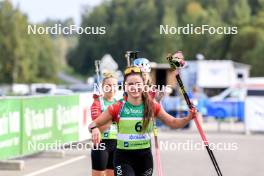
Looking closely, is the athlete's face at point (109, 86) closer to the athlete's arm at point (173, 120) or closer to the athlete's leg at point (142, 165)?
the athlete's arm at point (173, 120)

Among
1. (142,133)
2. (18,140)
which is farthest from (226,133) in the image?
(142,133)

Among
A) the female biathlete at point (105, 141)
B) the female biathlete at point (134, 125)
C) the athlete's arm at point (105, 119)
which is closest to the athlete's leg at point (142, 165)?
the female biathlete at point (134, 125)

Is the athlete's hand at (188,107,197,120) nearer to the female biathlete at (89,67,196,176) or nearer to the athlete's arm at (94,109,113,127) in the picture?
the female biathlete at (89,67,196,176)

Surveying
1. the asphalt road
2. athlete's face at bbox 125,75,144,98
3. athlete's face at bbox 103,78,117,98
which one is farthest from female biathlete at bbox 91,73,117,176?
the asphalt road

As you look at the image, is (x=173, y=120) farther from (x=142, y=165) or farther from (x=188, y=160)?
(x=188, y=160)

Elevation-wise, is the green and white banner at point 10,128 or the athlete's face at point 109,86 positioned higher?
the athlete's face at point 109,86

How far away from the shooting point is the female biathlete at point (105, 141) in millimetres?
9719

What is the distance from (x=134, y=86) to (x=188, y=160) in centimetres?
938

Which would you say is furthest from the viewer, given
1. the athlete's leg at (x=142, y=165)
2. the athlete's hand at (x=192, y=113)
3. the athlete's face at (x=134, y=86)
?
the athlete's leg at (x=142, y=165)

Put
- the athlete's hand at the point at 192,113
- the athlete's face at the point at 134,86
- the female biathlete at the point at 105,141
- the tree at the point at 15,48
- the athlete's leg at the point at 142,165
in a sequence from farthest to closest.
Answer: the tree at the point at 15,48 < the female biathlete at the point at 105,141 < the athlete's leg at the point at 142,165 < the athlete's face at the point at 134,86 < the athlete's hand at the point at 192,113

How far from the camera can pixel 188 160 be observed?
16.7 metres

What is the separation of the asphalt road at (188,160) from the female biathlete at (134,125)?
631 cm

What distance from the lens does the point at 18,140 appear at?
14.6m

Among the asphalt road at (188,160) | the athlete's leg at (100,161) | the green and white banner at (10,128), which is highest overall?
the green and white banner at (10,128)
